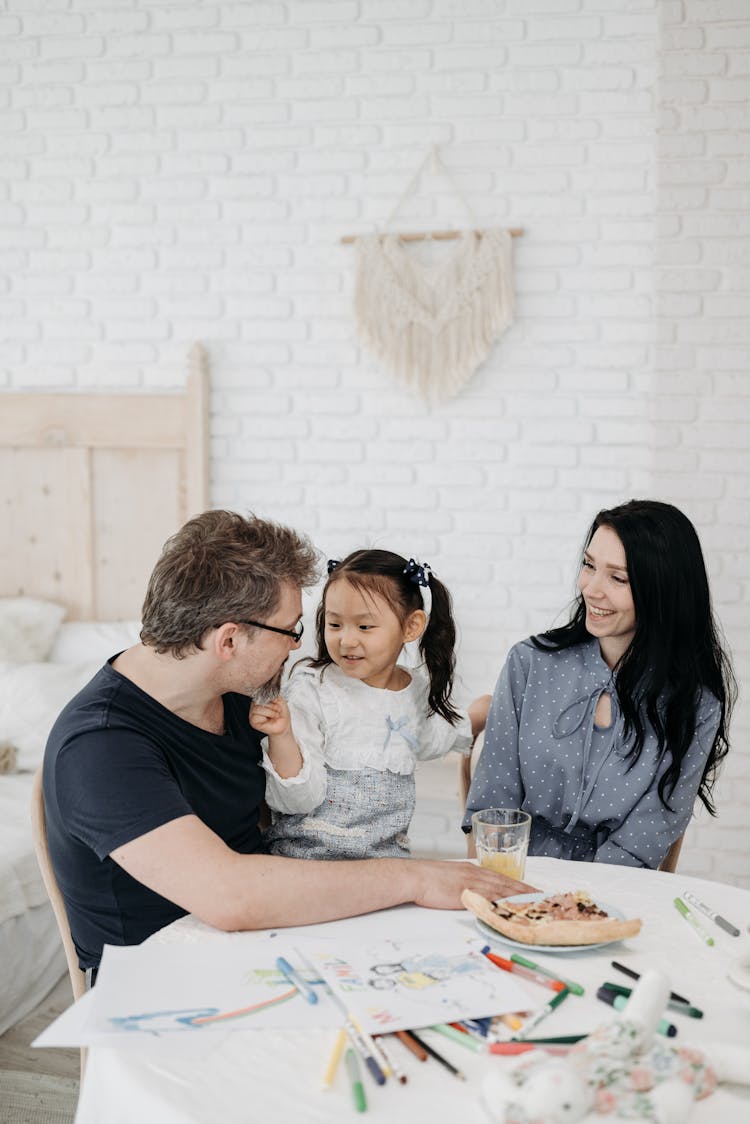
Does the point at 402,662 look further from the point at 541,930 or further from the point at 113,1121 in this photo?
the point at 113,1121

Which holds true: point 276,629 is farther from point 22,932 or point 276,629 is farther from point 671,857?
point 22,932

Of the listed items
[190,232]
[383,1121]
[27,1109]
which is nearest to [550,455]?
[190,232]

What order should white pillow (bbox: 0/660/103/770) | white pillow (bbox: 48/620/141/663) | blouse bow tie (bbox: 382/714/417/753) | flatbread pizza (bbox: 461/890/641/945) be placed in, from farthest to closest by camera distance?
1. white pillow (bbox: 48/620/141/663)
2. white pillow (bbox: 0/660/103/770)
3. blouse bow tie (bbox: 382/714/417/753)
4. flatbread pizza (bbox: 461/890/641/945)

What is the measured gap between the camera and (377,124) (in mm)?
3211

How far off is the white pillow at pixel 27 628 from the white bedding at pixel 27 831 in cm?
7

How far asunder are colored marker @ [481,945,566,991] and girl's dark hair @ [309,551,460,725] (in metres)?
0.72

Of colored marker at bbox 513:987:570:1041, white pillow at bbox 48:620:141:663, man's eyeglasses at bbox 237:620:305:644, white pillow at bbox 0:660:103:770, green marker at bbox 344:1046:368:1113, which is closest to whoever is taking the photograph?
green marker at bbox 344:1046:368:1113

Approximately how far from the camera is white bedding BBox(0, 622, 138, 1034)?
2.36 m

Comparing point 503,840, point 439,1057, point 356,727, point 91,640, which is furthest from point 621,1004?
point 91,640

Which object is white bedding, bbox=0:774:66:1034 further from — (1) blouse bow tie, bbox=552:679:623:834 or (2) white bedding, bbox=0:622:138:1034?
(1) blouse bow tie, bbox=552:679:623:834

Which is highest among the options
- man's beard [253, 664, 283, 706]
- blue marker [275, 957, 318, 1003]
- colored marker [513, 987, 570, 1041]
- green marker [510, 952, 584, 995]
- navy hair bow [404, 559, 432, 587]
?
navy hair bow [404, 559, 432, 587]

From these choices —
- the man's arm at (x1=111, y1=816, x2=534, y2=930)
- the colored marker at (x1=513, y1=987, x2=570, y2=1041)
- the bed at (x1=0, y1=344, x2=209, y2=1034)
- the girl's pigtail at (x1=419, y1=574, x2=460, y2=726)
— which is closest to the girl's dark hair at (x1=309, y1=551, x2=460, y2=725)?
the girl's pigtail at (x1=419, y1=574, x2=460, y2=726)

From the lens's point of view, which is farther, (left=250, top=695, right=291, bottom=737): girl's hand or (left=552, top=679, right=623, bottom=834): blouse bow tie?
(left=552, top=679, right=623, bottom=834): blouse bow tie

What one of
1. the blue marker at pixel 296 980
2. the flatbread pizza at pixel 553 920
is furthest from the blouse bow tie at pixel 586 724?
the blue marker at pixel 296 980
